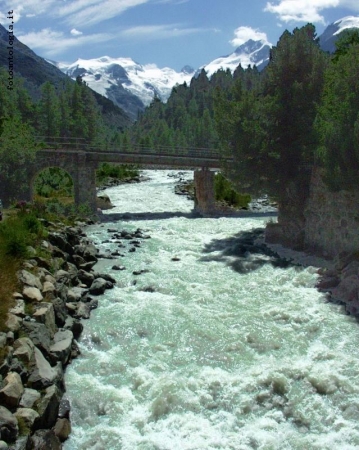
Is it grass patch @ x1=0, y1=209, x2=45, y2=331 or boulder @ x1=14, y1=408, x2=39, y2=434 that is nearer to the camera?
boulder @ x1=14, y1=408, x2=39, y2=434

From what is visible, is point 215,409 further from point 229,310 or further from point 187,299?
point 187,299

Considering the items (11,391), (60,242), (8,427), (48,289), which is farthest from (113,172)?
(8,427)

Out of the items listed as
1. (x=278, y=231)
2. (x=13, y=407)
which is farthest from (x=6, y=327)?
(x=278, y=231)

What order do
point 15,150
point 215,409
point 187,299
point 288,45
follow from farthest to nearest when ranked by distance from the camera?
point 15,150
point 288,45
point 187,299
point 215,409

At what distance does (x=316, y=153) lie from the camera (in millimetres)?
26172

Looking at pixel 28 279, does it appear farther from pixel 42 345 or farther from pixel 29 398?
pixel 29 398

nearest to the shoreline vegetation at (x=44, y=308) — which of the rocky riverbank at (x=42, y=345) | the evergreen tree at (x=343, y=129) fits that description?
the rocky riverbank at (x=42, y=345)

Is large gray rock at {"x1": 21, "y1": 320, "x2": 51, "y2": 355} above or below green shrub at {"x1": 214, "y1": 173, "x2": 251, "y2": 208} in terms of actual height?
below

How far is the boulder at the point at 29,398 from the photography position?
Answer: 1059 cm

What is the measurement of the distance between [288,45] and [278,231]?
464 inches

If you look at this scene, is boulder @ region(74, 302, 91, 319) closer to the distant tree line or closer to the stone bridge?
the distant tree line

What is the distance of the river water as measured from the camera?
1120 centimetres

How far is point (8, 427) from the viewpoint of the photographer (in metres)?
9.51

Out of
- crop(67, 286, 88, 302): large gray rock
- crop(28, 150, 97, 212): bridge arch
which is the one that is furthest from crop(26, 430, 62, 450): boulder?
crop(28, 150, 97, 212): bridge arch
